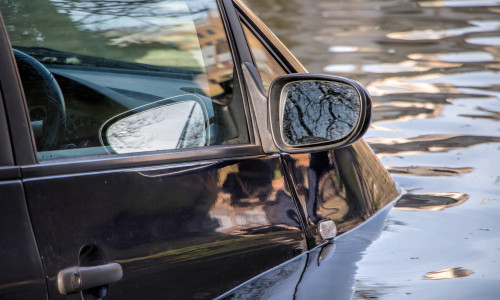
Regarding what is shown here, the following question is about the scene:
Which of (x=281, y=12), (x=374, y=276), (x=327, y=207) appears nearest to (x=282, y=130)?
(x=327, y=207)

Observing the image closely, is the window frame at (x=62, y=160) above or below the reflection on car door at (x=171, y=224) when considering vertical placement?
above

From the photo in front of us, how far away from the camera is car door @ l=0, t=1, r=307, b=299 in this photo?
1804 millimetres

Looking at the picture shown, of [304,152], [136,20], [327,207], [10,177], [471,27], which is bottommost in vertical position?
[471,27]

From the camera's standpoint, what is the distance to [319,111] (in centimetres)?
232

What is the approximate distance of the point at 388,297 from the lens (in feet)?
7.29

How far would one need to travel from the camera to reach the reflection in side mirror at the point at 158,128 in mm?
2055

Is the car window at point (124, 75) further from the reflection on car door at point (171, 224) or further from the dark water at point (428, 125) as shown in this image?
the dark water at point (428, 125)

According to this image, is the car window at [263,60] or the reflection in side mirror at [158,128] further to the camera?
the car window at [263,60]

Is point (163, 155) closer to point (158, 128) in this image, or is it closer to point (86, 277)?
point (158, 128)

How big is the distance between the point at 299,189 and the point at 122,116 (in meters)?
0.61

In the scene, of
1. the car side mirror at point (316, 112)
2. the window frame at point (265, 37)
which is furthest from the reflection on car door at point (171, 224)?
the window frame at point (265, 37)

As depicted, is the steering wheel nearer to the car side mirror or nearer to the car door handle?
the car door handle

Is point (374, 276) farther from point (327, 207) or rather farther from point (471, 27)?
point (471, 27)

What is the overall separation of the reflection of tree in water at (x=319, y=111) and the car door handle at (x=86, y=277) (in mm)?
692
